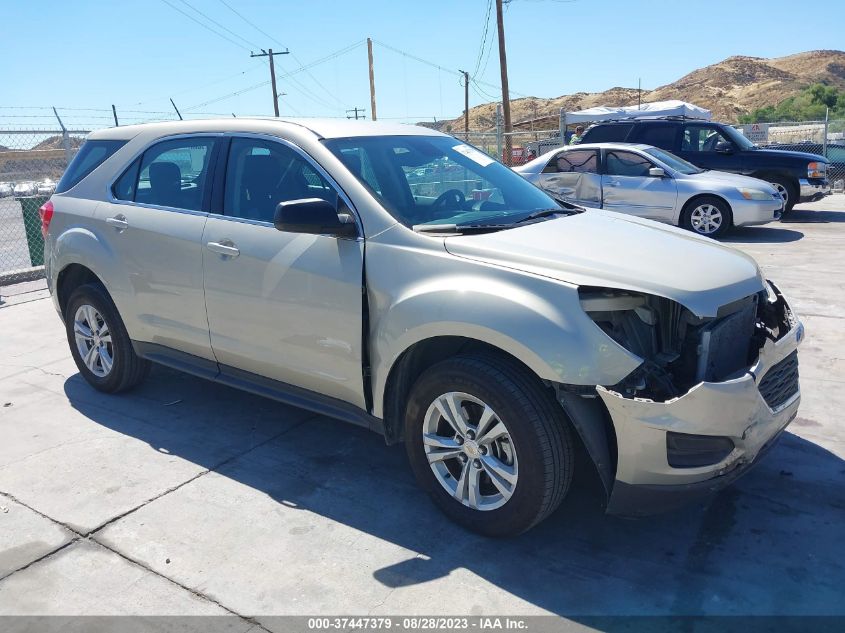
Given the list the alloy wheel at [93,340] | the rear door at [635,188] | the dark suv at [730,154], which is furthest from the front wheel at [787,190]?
the alloy wheel at [93,340]

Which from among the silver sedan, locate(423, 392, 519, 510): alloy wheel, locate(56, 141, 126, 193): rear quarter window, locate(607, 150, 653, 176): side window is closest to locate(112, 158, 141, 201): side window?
locate(56, 141, 126, 193): rear quarter window

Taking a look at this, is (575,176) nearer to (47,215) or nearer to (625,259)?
(47,215)

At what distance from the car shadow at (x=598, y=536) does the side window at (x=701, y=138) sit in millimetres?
9742

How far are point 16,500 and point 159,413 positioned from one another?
1202 mm

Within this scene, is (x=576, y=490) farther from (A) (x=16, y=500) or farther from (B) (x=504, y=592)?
(A) (x=16, y=500)

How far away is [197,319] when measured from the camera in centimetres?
434

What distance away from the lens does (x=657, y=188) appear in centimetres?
1105

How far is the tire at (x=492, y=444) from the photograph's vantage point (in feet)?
9.93

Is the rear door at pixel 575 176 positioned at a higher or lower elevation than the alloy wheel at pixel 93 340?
higher

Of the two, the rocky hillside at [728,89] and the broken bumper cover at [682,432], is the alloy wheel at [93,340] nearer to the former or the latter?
the broken bumper cover at [682,432]

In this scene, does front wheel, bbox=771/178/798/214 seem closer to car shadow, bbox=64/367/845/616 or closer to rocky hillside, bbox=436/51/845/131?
car shadow, bbox=64/367/845/616

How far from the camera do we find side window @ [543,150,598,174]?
11.5 m

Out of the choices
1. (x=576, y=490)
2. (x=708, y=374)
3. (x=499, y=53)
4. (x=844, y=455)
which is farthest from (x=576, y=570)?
(x=499, y=53)

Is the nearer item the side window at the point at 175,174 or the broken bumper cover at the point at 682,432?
the broken bumper cover at the point at 682,432
